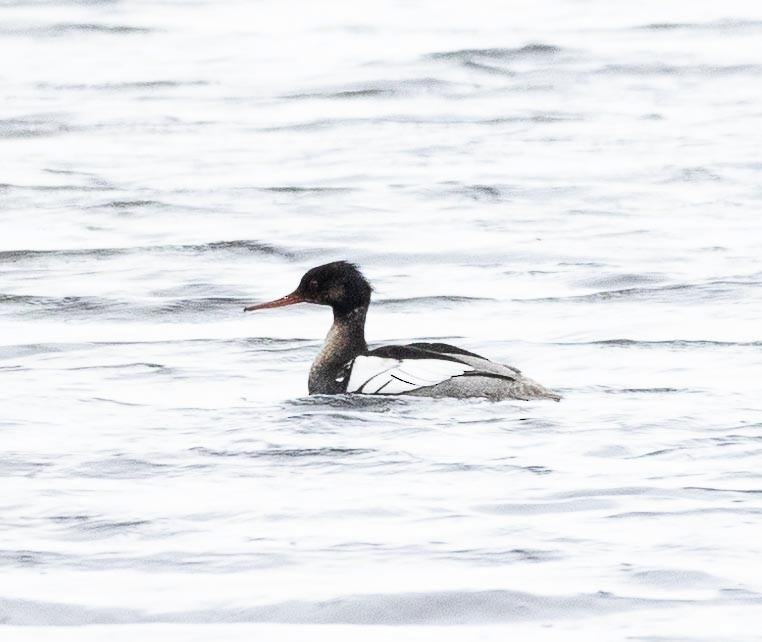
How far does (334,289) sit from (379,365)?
2.28 ft

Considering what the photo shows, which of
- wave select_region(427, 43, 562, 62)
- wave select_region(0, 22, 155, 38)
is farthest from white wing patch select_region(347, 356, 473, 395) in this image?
wave select_region(0, 22, 155, 38)

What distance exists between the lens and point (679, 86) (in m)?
25.5

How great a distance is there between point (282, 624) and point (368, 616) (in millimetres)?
291

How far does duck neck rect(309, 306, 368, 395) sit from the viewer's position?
11.0 meters

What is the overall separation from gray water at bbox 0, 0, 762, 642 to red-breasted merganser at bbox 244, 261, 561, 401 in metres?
0.15

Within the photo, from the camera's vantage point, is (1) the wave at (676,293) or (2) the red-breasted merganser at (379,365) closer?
(2) the red-breasted merganser at (379,365)

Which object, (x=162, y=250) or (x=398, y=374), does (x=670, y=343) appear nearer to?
(x=398, y=374)

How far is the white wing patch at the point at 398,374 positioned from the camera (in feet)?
34.6

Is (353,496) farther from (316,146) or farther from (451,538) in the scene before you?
(316,146)

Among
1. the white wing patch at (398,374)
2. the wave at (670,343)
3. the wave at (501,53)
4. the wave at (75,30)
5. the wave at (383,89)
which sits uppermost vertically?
the wave at (75,30)

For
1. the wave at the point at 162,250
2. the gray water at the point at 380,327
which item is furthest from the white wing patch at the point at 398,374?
the wave at the point at 162,250

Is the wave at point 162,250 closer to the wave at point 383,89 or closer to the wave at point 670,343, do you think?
the wave at point 670,343

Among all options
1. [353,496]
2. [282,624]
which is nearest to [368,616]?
[282,624]

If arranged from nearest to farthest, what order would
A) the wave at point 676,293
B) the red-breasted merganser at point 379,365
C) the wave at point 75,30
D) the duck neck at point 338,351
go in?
the red-breasted merganser at point 379,365, the duck neck at point 338,351, the wave at point 676,293, the wave at point 75,30
